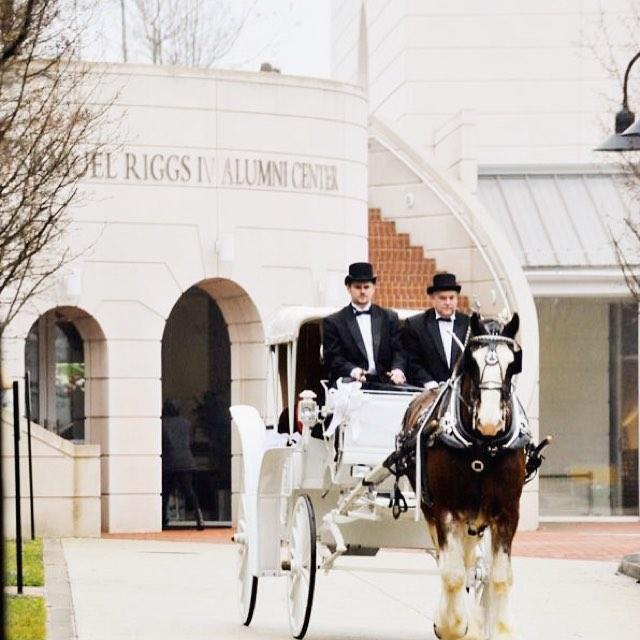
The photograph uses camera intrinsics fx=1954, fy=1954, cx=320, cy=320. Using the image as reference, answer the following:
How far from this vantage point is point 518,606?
15414 millimetres

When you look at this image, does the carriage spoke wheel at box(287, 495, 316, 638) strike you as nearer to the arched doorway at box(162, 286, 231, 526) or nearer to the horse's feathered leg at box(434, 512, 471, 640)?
the horse's feathered leg at box(434, 512, 471, 640)

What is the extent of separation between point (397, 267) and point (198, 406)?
3751 millimetres

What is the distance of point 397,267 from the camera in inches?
1184

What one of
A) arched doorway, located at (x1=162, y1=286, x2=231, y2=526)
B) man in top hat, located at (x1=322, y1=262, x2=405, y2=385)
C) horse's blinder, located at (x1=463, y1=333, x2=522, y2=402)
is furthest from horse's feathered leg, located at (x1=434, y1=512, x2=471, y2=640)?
arched doorway, located at (x1=162, y1=286, x2=231, y2=526)

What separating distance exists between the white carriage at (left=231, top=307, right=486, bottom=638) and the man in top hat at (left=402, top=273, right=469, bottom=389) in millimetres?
330

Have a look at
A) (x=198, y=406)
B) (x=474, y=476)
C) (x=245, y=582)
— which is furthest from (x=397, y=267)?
(x=474, y=476)

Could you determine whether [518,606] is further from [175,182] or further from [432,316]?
[175,182]

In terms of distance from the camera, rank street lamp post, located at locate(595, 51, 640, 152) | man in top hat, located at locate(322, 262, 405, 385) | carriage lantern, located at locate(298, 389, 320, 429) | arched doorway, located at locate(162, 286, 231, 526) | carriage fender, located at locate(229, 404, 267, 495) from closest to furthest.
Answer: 1. carriage lantern, located at locate(298, 389, 320, 429)
2. man in top hat, located at locate(322, 262, 405, 385)
3. carriage fender, located at locate(229, 404, 267, 495)
4. street lamp post, located at locate(595, 51, 640, 152)
5. arched doorway, located at locate(162, 286, 231, 526)

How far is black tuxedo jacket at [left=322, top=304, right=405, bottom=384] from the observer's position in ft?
42.3

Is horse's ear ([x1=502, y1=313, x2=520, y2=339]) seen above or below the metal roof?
below

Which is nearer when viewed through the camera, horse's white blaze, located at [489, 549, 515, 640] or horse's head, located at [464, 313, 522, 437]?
horse's head, located at [464, 313, 522, 437]

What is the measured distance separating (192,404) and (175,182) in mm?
4693

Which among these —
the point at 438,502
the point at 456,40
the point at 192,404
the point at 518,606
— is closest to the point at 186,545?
the point at 192,404

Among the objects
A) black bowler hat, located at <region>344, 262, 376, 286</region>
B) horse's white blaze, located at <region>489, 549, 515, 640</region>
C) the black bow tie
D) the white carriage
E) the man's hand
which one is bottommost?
horse's white blaze, located at <region>489, 549, 515, 640</region>
